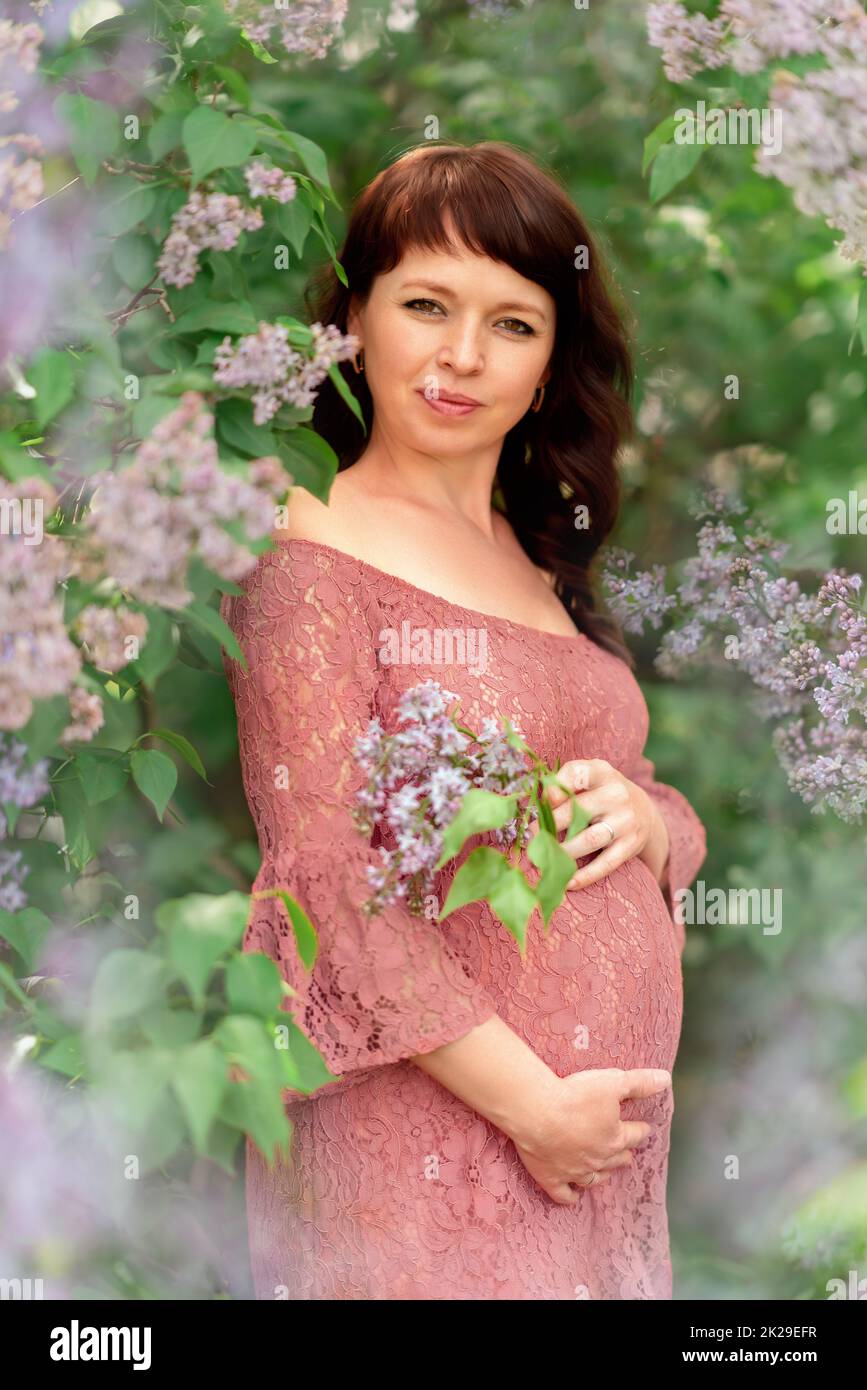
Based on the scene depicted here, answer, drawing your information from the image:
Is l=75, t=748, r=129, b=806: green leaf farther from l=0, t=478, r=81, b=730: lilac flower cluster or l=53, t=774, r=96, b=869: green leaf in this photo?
l=0, t=478, r=81, b=730: lilac flower cluster

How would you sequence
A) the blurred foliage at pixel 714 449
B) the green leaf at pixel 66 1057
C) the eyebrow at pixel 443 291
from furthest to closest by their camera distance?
the blurred foliage at pixel 714 449, the eyebrow at pixel 443 291, the green leaf at pixel 66 1057

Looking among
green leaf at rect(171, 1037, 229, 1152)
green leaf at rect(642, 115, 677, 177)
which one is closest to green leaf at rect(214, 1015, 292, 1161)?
green leaf at rect(171, 1037, 229, 1152)

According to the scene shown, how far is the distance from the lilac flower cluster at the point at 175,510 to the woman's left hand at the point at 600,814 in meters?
0.47

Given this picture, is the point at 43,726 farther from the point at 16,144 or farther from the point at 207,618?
the point at 16,144

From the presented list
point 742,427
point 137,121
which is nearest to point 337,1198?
point 137,121

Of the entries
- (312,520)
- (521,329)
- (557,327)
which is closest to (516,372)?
(521,329)

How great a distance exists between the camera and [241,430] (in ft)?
3.87

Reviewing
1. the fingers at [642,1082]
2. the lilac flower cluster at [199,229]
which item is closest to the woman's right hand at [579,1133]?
the fingers at [642,1082]

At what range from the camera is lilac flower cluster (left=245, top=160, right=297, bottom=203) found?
1.18 m

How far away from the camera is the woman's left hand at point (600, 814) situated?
144 centimetres

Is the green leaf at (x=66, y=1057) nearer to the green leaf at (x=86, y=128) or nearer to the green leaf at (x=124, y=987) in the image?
the green leaf at (x=124, y=987)

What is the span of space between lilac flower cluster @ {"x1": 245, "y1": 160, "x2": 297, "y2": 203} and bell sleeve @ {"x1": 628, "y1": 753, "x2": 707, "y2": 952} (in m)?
0.86

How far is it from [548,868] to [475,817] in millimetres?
98

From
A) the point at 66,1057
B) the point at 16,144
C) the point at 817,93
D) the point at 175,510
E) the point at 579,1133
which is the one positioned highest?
the point at 817,93
